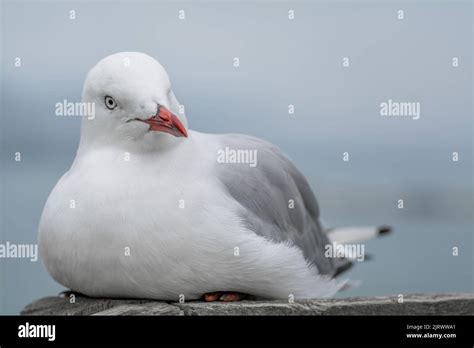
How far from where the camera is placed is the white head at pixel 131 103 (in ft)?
9.18

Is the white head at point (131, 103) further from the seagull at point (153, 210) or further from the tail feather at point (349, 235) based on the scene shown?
the tail feather at point (349, 235)

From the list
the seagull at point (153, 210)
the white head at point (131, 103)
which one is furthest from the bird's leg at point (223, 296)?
the white head at point (131, 103)

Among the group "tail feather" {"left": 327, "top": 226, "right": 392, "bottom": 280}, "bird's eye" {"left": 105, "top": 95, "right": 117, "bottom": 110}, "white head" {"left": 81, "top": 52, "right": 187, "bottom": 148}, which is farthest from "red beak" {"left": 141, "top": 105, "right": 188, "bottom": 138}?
"tail feather" {"left": 327, "top": 226, "right": 392, "bottom": 280}

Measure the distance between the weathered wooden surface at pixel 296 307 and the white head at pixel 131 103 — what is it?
0.57 m

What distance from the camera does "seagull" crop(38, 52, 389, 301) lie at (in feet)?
9.46

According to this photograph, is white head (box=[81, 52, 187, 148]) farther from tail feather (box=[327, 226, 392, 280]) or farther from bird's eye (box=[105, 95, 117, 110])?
tail feather (box=[327, 226, 392, 280])

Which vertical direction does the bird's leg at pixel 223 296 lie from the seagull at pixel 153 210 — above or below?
below

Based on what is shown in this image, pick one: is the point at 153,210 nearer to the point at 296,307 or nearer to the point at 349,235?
the point at 296,307

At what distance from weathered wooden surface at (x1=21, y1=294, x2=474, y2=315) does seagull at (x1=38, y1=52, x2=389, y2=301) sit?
0.15ft

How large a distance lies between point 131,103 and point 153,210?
37 cm

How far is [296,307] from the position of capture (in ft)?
9.88

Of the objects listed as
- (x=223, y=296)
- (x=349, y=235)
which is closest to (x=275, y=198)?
(x=223, y=296)
